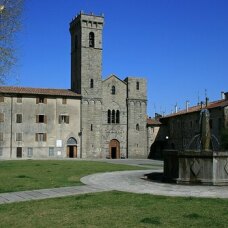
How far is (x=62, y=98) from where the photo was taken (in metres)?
58.7

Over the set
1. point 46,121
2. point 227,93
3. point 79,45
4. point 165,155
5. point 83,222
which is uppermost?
point 79,45

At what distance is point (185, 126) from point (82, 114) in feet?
51.8

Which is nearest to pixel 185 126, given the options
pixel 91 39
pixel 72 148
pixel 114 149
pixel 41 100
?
pixel 114 149

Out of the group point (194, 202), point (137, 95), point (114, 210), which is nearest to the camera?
point (114, 210)

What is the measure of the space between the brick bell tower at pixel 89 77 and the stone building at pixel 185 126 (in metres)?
9.98

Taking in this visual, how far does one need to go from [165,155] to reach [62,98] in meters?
42.3

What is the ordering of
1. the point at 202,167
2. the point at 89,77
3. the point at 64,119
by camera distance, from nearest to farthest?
the point at 202,167
the point at 64,119
the point at 89,77

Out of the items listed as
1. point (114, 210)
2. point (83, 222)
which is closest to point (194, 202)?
point (114, 210)

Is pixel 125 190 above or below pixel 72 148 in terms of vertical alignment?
below

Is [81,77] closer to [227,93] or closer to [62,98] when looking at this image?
[62,98]

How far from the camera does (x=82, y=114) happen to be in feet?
196

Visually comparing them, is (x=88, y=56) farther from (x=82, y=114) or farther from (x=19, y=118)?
(x=19, y=118)

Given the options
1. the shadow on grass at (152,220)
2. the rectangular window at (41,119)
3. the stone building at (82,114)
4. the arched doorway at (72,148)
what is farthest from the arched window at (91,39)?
the shadow on grass at (152,220)

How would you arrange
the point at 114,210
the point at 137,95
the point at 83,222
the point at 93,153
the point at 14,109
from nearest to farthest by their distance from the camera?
the point at 83,222
the point at 114,210
the point at 14,109
the point at 93,153
the point at 137,95
